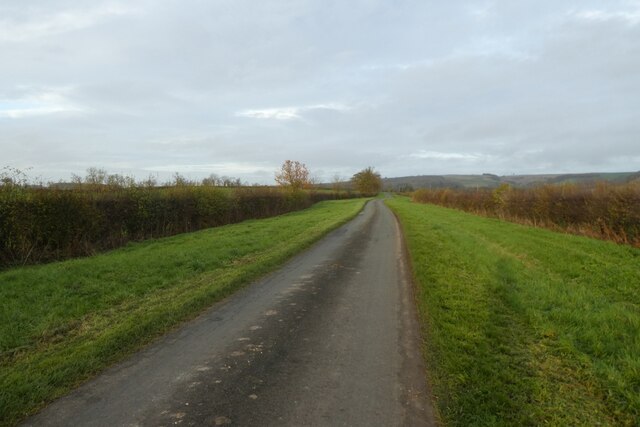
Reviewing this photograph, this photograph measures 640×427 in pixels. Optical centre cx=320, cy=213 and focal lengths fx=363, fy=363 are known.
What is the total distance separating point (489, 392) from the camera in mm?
3789

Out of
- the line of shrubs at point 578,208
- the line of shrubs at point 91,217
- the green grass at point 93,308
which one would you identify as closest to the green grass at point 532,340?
the green grass at point 93,308

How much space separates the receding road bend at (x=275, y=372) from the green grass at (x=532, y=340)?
0.43 meters

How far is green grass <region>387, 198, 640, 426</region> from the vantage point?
3.58 metres

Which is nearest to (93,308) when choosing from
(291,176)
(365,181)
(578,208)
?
(578,208)

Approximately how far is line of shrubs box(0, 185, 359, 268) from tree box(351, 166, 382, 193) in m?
83.5

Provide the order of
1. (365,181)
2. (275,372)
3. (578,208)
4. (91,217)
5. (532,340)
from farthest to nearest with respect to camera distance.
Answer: (365,181)
(578,208)
(91,217)
(532,340)
(275,372)

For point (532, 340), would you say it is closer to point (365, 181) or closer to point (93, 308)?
point (93, 308)

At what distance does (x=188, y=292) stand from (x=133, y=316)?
1.47 meters

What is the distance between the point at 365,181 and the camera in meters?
106

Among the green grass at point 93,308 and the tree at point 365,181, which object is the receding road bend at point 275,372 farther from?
the tree at point 365,181

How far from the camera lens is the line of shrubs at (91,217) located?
1103 centimetres

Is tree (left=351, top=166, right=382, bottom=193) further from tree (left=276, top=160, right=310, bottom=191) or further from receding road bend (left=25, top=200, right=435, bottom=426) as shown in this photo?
receding road bend (left=25, top=200, right=435, bottom=426)

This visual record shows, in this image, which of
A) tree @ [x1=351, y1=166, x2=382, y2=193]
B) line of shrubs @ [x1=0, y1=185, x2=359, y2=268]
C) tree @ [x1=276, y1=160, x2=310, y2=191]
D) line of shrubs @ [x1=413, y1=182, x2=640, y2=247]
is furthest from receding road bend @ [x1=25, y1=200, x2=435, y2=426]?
tree @ [x1=351, y1=166, x2=382, y2=193]

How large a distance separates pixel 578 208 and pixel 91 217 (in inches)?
848
